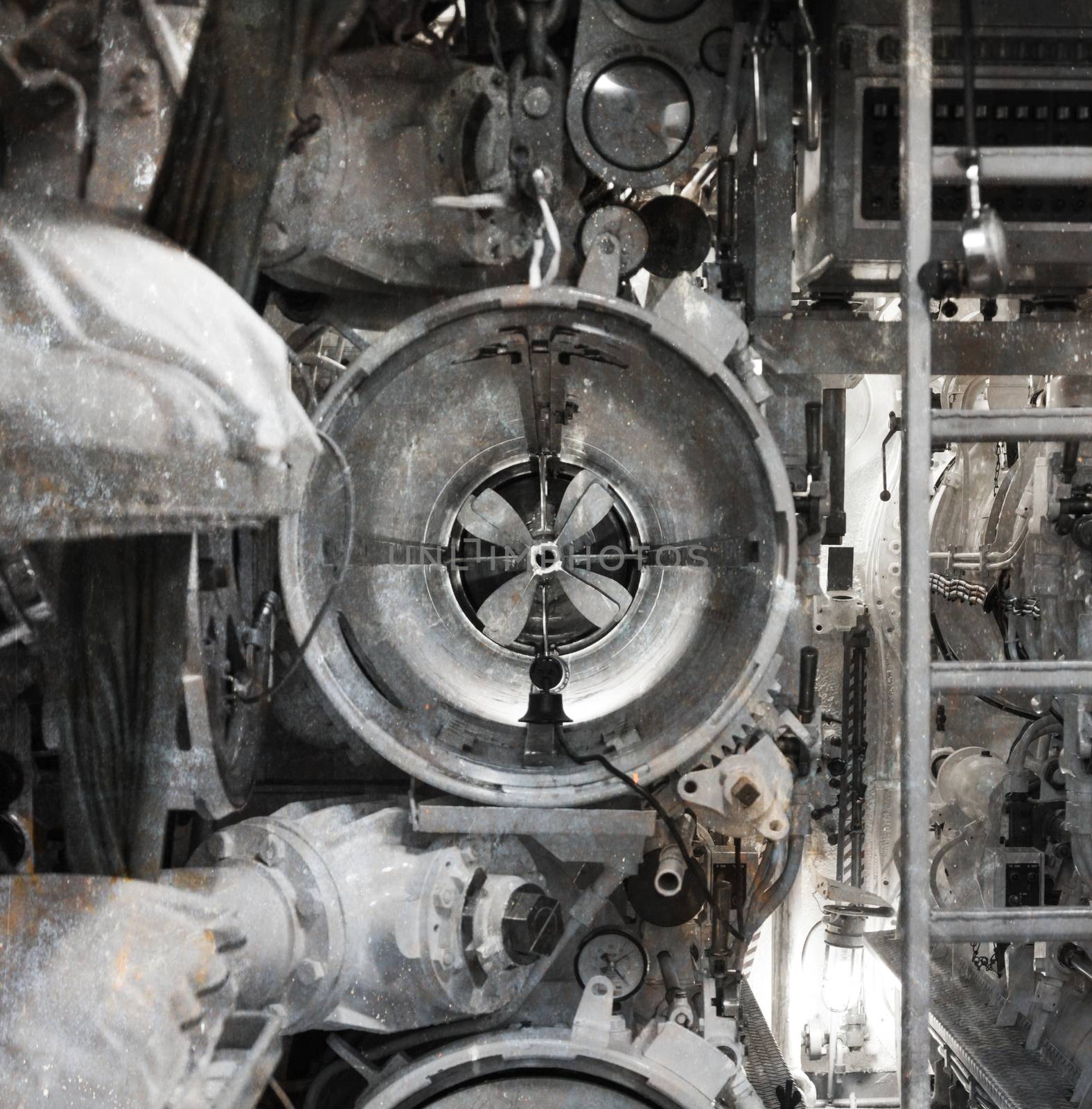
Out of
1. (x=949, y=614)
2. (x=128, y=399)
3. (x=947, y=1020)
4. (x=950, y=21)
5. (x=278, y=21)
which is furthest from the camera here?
(x=949, y=614)

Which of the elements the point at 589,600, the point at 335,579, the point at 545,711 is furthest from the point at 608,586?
the point at 335,579

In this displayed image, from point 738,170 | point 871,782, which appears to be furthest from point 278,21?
point 871,782

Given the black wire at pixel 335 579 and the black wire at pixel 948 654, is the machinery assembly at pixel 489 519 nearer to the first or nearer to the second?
the black wire at pixel 335 579

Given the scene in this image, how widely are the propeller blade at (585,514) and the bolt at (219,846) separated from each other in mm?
1364

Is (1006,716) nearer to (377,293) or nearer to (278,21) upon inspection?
(377,293)

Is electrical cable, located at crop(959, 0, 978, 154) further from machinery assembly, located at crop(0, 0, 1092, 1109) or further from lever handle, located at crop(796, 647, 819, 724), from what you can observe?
lever handle, located at crop(796, 647, 819, 724)

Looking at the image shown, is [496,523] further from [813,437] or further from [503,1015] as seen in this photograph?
[503,1015]

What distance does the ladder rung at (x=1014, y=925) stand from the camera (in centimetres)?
304

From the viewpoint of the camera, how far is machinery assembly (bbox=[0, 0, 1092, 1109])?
9.73ft

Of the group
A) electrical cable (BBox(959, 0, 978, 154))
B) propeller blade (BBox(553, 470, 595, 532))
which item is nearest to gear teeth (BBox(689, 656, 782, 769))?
propeller blade (BBox(553, 470, 595, 532))

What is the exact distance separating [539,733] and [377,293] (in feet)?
4.44

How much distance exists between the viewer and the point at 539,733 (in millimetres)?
4035

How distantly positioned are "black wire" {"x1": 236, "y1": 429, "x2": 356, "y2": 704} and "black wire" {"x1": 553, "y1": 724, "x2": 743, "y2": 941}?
0.74m

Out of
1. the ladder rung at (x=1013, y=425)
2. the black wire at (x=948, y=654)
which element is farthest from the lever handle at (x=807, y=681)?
the black wire at (x=948, y=654)
